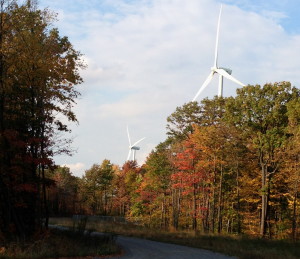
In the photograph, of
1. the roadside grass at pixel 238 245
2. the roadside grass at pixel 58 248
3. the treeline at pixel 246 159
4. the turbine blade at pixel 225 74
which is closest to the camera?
the roadside grass at pixel 58 248

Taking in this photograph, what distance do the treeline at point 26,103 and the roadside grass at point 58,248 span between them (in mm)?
2082

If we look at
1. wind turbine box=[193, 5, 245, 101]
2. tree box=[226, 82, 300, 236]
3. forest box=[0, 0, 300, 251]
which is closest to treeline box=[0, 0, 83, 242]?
forest box=[0, 0, 300, 251]

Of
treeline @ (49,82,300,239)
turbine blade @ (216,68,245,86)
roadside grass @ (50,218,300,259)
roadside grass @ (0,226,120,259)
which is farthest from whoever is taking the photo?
turbine blade @ (216,68,245,86)

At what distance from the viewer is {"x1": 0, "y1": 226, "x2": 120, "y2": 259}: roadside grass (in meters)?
16.3

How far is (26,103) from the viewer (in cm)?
2191

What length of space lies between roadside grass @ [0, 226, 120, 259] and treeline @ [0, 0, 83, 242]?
6.83 ft

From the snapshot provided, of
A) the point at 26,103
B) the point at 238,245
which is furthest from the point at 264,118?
the point at 26,103

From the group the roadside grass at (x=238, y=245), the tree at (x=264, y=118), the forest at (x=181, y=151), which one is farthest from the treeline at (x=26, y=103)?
the tree at (x=264, y=118)

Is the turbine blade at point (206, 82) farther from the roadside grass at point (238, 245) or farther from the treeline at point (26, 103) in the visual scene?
the treeline at point (26, 103)

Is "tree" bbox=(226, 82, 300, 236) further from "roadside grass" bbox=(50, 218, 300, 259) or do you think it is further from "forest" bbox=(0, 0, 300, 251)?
"roadside grass" bbox=(50, 218, 300, 259)

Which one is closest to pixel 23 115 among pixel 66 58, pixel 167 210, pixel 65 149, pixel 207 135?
pixel 65 149

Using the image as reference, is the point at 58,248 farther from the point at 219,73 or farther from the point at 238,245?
the point at 219,73

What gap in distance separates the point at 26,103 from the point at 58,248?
8406 mm

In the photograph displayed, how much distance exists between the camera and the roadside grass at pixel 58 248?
1630 centimetres
